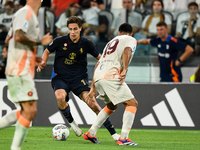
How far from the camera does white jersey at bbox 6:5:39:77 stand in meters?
4.36

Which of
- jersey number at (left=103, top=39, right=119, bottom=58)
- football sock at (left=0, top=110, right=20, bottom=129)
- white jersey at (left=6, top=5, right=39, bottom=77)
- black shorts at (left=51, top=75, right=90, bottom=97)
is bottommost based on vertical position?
black shorts at (left=51, top=75, right=90, bottom=97)

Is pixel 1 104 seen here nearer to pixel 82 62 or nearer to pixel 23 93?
pixel 82 62

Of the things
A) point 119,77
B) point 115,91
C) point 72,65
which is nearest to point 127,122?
point 115,91

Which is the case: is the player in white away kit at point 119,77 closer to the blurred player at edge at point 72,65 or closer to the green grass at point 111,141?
the green grass at point 111,141

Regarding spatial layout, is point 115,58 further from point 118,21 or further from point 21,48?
point 118,21

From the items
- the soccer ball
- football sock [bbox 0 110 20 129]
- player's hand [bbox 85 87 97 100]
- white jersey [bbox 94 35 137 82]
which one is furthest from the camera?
the soccer ball

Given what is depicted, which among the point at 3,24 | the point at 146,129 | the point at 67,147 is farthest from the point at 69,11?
the point at 67,147

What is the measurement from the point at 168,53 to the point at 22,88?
560 cm

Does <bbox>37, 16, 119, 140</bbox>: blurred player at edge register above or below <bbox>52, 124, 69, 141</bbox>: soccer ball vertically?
above

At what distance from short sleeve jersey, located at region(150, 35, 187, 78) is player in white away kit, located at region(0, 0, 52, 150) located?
5.26 meters

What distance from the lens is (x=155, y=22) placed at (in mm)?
9602

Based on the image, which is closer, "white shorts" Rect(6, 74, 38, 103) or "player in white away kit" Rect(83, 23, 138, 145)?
"white shorts" Rect(6, 74, 38, 103)

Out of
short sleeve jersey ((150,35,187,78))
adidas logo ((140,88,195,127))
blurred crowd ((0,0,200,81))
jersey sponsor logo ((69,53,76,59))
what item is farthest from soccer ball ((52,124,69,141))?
short sleeve jersey ((150,35,187,78))

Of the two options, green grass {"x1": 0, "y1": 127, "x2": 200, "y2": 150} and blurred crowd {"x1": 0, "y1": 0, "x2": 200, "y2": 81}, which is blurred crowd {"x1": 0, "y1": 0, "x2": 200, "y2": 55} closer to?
blurred crowd {"x1": 0, "y1": 0, "x2": 200, "y2": 81}
